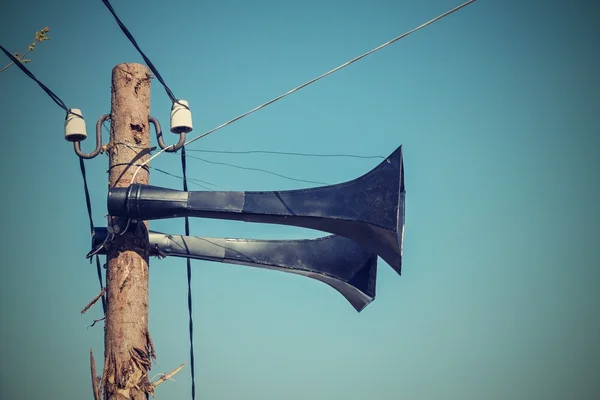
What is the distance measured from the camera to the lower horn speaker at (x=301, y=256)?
281 inches

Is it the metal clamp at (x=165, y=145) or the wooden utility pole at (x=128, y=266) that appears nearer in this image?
the wooden utility pole at (x=128, y=266)

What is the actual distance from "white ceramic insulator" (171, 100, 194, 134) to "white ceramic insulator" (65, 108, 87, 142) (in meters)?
0.86

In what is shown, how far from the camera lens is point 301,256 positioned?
749 centimetres

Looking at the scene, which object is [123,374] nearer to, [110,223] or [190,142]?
[110,223]

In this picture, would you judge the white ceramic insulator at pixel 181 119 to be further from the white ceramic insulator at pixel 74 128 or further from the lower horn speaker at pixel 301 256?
the lower horn speaker at pixel 301 256

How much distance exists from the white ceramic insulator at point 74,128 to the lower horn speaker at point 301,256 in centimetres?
121

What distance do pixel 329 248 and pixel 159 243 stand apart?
6.42 feet

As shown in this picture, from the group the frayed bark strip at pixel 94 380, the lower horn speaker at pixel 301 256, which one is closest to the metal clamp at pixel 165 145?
the lower horn speaker at pixel 301 256

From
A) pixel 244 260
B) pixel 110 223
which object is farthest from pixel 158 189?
pixel 244 260

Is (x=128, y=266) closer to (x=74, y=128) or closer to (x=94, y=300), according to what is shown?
(x=94, y=300)

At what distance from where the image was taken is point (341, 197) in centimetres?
623

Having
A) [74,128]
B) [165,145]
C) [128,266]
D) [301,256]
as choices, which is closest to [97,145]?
[74,128]

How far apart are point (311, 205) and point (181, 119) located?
5.21 feet

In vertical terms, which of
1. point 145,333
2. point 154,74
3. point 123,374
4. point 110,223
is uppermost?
point 154,74
